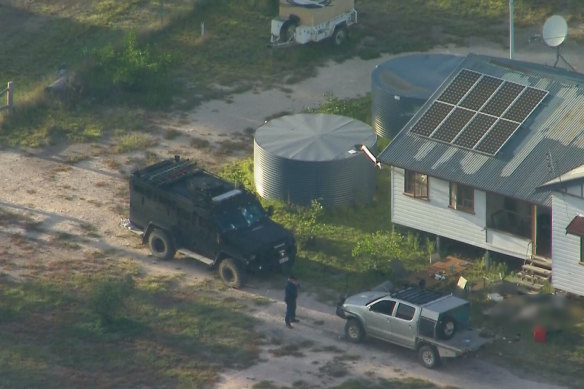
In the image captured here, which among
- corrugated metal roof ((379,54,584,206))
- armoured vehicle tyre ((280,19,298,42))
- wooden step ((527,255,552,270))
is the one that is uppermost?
corrugated metal roof ((379,54,584,206))

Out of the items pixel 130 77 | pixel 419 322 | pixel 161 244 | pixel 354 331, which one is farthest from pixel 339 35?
pixel 419 322

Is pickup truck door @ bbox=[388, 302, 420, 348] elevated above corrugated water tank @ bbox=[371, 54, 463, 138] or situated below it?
below

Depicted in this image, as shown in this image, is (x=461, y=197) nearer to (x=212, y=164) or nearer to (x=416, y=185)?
(x=416, y=185)

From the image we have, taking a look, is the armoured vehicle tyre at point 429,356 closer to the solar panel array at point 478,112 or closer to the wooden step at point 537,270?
the wooden step at point 537,270

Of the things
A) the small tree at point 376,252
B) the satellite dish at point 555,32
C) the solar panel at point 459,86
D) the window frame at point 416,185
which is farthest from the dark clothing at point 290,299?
the satellite dish at point 555,32

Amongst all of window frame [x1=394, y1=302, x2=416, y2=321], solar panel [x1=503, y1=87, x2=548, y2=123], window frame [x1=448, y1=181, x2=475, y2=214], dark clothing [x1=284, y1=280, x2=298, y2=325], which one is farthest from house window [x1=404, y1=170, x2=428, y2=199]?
window frame [x1=394, y1=302, x2=416, y2=321]

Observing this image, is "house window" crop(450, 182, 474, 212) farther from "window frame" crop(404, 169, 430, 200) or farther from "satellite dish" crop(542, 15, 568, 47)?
"satellite dish" crop(542, 15, 568, 47)
